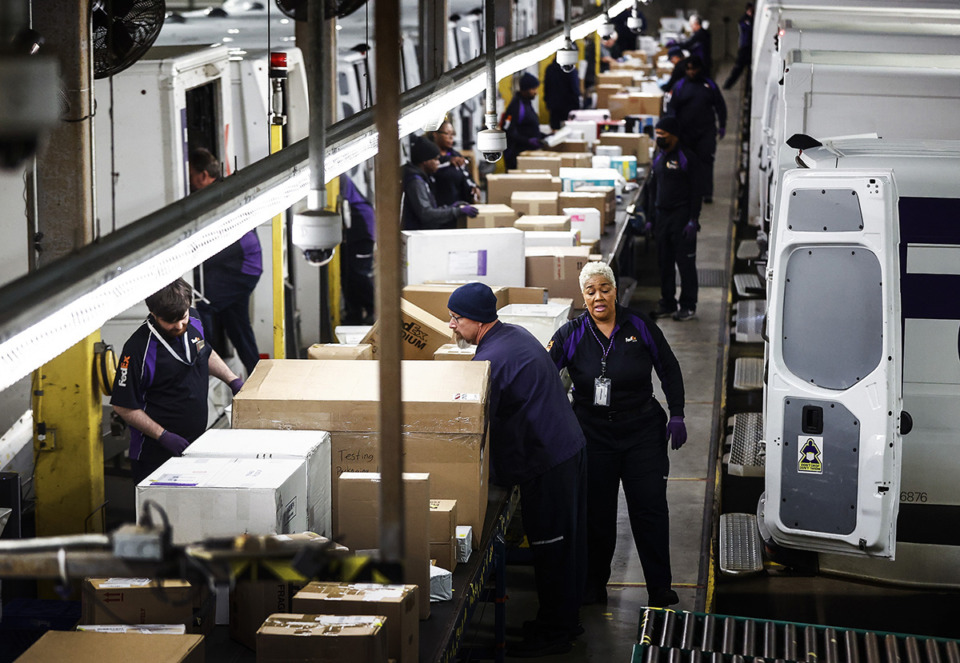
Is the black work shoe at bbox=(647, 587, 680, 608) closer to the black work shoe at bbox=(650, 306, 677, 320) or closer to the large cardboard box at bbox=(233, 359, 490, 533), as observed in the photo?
the large cardboard box at bbox=(233, 359, 490, 533)

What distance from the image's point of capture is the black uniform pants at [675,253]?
12062mm

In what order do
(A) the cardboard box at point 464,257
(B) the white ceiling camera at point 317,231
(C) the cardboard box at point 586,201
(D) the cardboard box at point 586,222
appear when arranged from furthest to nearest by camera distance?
(C) the cardboard box at point 586,201 → (D) the cardboard box at point 586,222 → (A) the cardboard box at point 464,257 → (B) the white ceiling camera at point 317,231

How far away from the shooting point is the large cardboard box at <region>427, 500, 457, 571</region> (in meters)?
5.01

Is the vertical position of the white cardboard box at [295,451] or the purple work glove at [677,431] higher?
the white cardboard box at [295,451]

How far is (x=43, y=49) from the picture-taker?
5215 millimetres

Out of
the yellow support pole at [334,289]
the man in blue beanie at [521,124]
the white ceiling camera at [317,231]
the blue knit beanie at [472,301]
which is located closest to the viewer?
the white ceiling camera at [317,231]

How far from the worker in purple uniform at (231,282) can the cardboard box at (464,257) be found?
1.17 m

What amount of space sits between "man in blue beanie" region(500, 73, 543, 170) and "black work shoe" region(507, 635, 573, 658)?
30.7 feet

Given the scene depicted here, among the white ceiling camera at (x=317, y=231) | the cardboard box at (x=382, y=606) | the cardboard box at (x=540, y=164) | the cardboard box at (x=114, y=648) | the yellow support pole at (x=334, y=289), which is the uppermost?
the white ceiling camera at (x=317, y=231)

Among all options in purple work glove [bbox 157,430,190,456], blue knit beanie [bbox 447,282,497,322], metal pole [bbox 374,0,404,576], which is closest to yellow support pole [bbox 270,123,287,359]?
purple work glove [bbox 157,430,190,456]

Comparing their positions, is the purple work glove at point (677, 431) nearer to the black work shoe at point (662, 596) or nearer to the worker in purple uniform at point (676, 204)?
the black work shoe at point (662, 596)

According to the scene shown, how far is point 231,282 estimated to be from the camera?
30.0 feet

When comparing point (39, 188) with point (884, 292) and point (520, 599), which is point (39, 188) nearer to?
point (520, 599)

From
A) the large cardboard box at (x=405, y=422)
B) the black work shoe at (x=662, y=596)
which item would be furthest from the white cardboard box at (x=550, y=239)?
the large cardboard box at (x=405, y=422)
